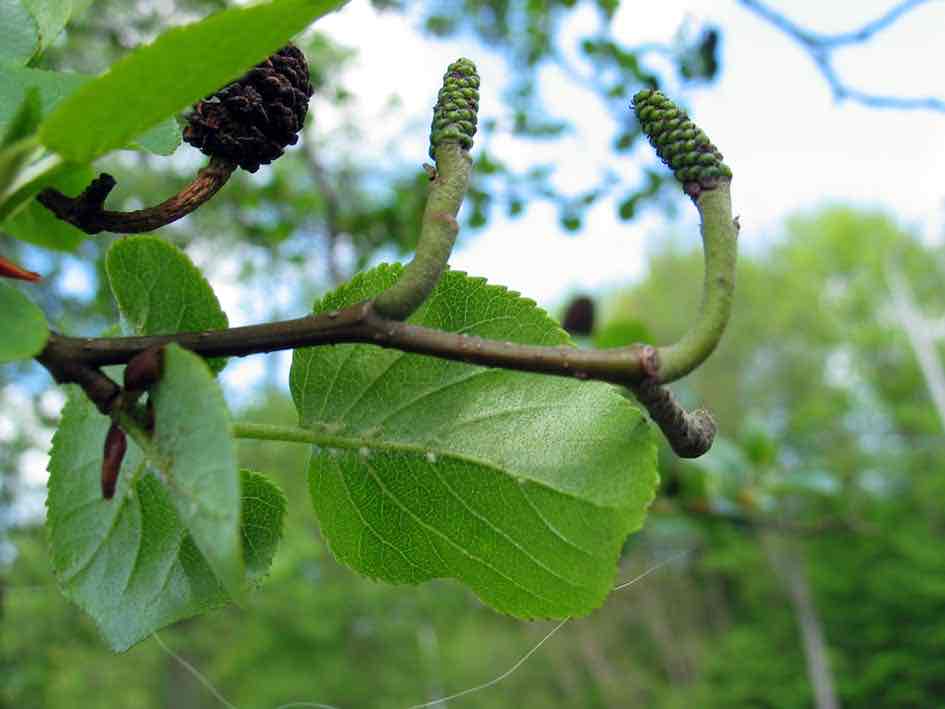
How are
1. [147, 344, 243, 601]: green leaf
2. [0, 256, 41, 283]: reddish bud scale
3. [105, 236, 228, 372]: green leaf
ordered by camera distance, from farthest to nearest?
1. [105, 236, 228, 372]: green leaf
2. [0, 256, 41, 283]: reddish bud scale
3. [147, 344, 243, 601]: green leaf

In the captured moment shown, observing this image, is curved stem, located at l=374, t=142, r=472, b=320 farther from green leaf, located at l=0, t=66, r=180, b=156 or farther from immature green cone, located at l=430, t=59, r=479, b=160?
green leaf, located at l=0, t=66, r=180, b=156

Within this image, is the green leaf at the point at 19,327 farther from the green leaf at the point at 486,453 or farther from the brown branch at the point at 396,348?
the green leaf at the point at 486,453

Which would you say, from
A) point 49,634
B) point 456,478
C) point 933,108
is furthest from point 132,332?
point 49,634

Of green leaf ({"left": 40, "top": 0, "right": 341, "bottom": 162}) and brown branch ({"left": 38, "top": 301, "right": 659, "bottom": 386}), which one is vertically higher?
green leaf ({"left": 40, "top": 0, "right": 341, "bottom": 162})

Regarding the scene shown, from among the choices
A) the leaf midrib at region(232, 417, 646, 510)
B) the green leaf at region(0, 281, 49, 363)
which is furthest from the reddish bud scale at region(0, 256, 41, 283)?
the leaf midrib at region(232, 417, 646, 510)

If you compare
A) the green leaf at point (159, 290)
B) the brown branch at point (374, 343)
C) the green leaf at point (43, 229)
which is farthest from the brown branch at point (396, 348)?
the green leaf at point (43, 229)

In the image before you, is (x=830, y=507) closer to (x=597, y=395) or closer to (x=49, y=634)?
(x=49, y=634)

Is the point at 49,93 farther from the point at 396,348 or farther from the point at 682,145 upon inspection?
the point at 682,145
